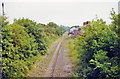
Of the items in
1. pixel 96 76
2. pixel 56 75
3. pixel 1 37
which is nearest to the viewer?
pixel 96 76

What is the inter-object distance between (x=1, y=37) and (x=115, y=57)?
16.7 ft

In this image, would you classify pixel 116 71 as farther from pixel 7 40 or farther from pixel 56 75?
pixel 7 40

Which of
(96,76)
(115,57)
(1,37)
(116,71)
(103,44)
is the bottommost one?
(96,76)

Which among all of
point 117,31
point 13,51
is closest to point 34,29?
point 13,51

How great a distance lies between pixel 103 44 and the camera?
14.9ft

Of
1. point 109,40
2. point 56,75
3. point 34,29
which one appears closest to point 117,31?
point 109,40

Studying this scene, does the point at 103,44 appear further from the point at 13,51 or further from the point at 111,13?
the point at 13,51

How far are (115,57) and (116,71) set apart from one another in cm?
49

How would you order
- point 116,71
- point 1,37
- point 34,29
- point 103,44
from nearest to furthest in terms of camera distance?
1. point 116,71
2. point 103,44
3. point 1,37
4. point 34,29

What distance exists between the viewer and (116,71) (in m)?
4.00

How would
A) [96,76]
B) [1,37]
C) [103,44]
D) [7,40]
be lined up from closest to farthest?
[103,44], [96,76], [1,37], [7,40]

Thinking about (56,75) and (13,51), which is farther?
(56,75)

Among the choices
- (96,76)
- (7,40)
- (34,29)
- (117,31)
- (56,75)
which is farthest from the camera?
(34,29)

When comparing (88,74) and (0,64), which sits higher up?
(0,64)
